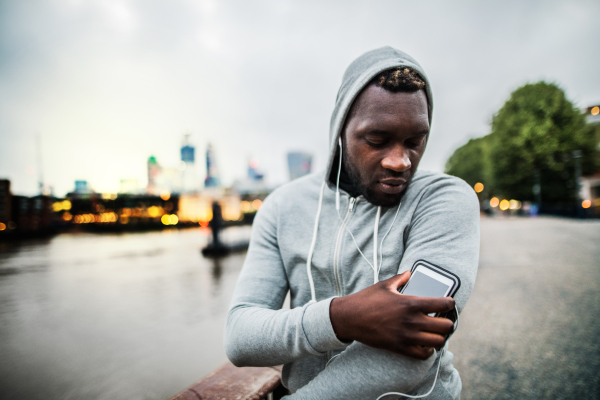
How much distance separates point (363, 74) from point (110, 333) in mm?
5451

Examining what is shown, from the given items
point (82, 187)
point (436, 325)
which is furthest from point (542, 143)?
point (82, 187)

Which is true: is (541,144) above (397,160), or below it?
above

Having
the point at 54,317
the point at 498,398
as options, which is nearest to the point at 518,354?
the point at 498,398

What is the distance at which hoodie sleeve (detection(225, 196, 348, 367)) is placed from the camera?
829 millimetres

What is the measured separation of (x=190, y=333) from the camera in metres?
4.46

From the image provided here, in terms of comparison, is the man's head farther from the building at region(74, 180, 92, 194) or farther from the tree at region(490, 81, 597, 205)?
the building at region(74, 180, 92, 194)

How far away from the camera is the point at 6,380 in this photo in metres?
3.37

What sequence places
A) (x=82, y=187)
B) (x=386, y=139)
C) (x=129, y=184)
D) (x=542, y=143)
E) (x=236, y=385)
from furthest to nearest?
(x=129, y=184), (x=82, y=187), (x=542, y=143), (x=236, y=385), (x=386, y=139)

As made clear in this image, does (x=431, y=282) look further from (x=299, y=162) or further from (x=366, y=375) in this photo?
(x=299, y=162)

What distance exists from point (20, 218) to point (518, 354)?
3346cm

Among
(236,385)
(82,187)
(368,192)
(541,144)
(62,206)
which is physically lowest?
(62,206)

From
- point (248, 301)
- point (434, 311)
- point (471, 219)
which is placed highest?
point (471, 219)

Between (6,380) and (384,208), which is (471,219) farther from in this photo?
(6,380)

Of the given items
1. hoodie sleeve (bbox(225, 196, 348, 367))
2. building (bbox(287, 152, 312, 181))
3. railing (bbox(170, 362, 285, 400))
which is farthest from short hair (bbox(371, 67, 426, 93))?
building (bbox(287, 152, 312, 181))
